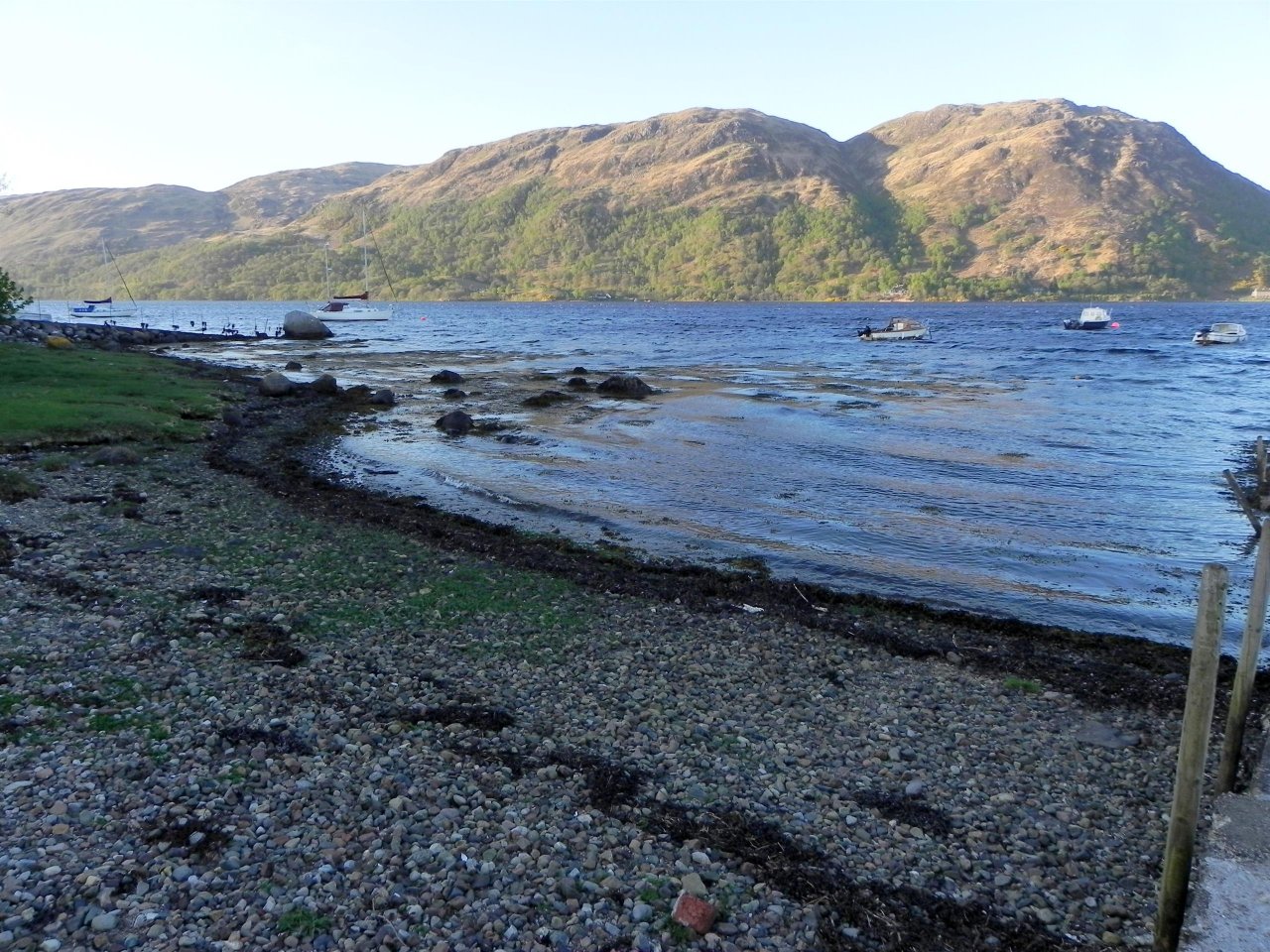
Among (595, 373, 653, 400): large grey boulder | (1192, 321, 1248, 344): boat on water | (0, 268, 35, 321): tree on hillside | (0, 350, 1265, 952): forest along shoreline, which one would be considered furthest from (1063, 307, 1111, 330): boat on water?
(0, 350, 1265, 952): forest along shoreline

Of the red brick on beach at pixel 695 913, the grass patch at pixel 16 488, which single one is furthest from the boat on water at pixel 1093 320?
the red brick on beach at pixel 695 913

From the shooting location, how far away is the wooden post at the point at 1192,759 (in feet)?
20.5

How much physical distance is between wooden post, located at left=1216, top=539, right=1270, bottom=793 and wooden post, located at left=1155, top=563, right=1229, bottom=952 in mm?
1979

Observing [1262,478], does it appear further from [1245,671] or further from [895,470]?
[895,470]

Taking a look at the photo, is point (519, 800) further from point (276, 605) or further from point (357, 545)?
point (357, 545)

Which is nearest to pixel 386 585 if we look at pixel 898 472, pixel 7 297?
pixel 898 472

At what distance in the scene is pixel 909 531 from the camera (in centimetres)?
2055

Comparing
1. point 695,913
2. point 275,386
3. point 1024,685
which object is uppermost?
point 275,386

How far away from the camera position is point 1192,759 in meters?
6.41

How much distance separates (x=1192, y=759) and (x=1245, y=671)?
2552mm

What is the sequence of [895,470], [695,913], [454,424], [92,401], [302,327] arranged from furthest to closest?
[302,327] → [454,424] → [92,401] → [895,470] → [695,913]

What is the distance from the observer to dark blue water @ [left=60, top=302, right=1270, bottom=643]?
701 inches

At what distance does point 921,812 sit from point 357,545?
38.7 ft

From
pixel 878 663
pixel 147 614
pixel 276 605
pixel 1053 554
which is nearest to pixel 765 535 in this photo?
pixel 1053 554
